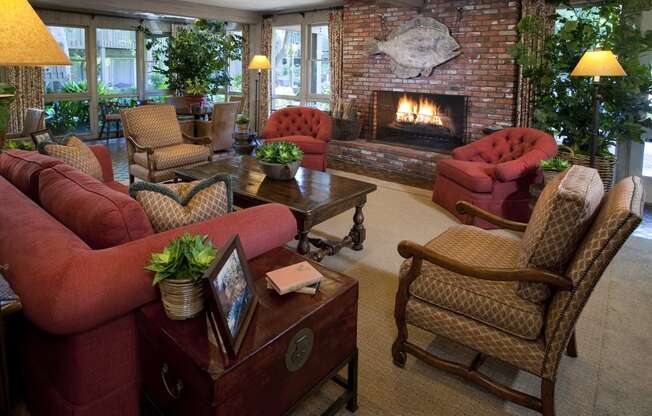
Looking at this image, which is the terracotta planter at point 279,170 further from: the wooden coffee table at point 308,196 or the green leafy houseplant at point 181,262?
the green leafy houseplant at point 181,262

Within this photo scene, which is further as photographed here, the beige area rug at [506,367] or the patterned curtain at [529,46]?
the patterned curtain at [529,46]

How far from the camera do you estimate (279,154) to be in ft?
12.3

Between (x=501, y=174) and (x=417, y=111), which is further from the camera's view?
(x=417, y=111)

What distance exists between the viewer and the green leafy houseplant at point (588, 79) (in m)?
4.43

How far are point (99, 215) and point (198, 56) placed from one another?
8.32 meters

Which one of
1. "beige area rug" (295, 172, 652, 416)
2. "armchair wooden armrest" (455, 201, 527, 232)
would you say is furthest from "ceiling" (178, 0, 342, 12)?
"armchair wooden armrest" (455, 201, 527, 232)

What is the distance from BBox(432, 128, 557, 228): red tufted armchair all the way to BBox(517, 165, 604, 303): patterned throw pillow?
6.67ft

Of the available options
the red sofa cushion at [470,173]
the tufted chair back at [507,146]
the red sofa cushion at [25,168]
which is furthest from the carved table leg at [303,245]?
the tufted chair back at [507,146]

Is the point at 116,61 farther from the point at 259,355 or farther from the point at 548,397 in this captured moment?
the point at 548,397

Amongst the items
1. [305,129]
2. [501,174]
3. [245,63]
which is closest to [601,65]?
[501,174]

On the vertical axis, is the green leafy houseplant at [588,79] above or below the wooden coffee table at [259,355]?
above

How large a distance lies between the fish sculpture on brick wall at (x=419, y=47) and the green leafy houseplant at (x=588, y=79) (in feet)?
4.39

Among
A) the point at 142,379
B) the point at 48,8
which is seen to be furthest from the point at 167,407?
the point at 48,8

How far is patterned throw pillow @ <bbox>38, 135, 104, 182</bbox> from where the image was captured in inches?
132
